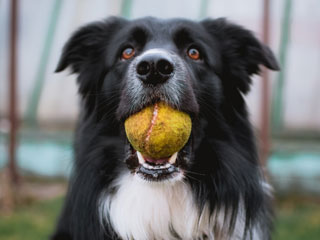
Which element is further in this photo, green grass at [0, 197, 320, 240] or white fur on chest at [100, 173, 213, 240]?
green grass at [0, 197, 320, 240]

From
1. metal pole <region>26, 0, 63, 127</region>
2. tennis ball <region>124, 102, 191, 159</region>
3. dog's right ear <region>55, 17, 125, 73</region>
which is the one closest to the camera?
tennis ball <region>124, 102, 191, 159</region>

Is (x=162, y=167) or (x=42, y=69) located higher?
(x=42, y=69)

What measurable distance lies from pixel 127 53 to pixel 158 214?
0.95m

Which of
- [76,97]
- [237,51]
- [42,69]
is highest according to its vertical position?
[237,51]

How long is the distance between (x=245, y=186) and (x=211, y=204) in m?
0.23

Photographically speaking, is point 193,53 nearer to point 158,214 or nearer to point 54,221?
point 158,214

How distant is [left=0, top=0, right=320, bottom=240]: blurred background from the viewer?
201 inches

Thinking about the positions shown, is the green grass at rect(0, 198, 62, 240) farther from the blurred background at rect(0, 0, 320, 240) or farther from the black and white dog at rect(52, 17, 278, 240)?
the black and white dog at rect(52, 17, 278, 240)

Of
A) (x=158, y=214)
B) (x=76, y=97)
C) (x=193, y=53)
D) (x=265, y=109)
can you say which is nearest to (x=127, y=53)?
(x=193, y=53)

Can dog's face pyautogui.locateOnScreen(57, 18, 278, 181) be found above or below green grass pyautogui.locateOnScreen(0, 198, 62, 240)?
above

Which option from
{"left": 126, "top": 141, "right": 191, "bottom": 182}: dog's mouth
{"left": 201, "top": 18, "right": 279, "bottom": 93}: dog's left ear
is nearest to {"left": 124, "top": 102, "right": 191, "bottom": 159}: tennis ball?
{"left": 126, "top": 141, "right": 191, "bottom": 182}: dog's mouth

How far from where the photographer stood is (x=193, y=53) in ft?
8.91

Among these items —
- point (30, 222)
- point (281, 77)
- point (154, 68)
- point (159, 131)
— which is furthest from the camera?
point (281, 77)

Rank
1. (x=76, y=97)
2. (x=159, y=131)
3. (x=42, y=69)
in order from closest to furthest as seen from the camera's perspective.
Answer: (x=159, y=131) < (x=76, y=97) < (x=42, y=69)
